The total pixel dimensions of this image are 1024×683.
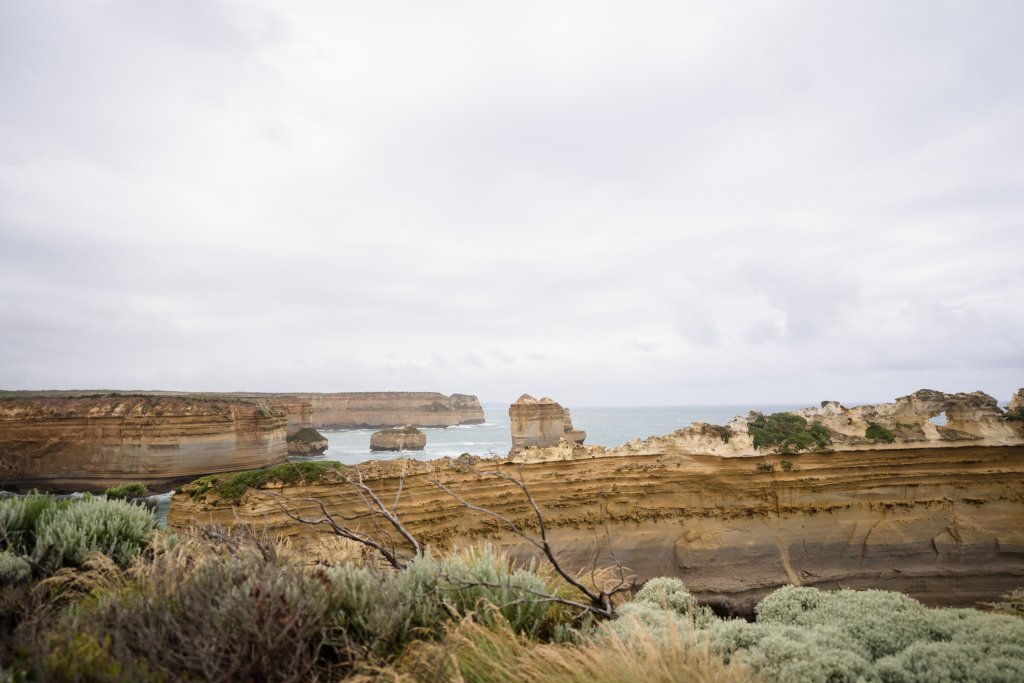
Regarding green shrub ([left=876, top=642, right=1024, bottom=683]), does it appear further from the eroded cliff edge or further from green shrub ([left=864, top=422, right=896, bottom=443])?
green shrub ([left=864, top=422, right=896, bottom=443])

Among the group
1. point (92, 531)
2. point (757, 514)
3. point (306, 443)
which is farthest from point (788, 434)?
point (306, 443)

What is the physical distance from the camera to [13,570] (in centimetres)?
428

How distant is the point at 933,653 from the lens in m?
3.53

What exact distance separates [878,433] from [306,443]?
57.4 metres

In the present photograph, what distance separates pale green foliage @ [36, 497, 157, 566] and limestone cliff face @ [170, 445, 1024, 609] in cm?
662

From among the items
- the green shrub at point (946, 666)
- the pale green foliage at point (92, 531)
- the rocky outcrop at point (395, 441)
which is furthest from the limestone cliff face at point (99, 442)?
the green shrub at point (946, 666)

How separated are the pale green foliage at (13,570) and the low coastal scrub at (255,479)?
8.27m

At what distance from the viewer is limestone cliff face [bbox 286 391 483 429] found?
9781 cm

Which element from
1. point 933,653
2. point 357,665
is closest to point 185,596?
point 357,665

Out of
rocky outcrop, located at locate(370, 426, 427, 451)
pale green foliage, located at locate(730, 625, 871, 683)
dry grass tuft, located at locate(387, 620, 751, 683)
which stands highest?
dry grass tuft, located at locate(387, 620, 751, 683)

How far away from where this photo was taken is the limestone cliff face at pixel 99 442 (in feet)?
106

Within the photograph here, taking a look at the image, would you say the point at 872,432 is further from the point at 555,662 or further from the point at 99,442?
the point at 99,442

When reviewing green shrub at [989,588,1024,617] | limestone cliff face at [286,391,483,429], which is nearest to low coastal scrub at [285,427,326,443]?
limestone cliff face at [286,391,483,429]

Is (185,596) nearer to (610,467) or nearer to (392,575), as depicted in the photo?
(392,575)
